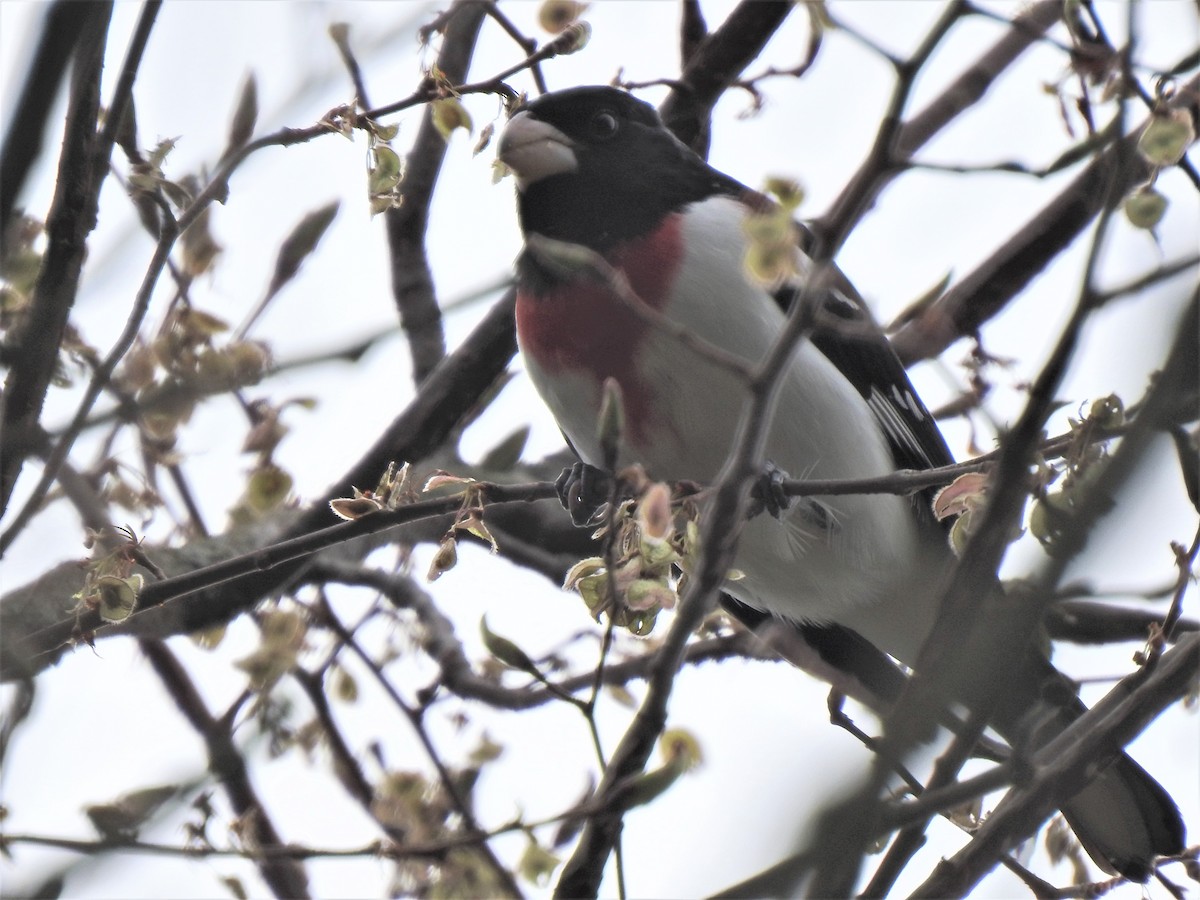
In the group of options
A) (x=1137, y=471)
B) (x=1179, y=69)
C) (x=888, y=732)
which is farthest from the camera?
(x=1179, y=69)

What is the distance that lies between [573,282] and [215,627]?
1.25 m

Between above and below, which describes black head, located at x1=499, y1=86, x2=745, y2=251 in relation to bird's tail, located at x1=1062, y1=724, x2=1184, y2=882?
above

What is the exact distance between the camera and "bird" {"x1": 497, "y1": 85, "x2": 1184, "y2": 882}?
11.1 feet

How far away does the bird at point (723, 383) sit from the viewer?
3387 mm

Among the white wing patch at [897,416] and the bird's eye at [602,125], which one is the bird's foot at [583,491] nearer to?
the white wing patch at [897,416]

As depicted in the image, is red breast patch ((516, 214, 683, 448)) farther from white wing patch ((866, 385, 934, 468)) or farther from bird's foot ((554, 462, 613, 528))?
white wing patch ((866, 385, 934, 468))

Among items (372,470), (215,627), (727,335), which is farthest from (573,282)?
(215,627)

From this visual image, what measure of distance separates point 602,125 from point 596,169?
0.19m

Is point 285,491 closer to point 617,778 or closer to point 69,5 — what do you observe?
point 617,778

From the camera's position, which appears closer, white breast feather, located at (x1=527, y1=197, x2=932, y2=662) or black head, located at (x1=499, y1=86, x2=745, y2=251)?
white breast feather, located at (x1=527, y1=197, x2=932, y2=662)

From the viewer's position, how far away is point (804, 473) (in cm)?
350

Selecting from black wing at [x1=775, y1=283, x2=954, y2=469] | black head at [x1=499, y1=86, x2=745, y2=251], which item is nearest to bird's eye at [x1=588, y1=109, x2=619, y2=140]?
black head at [x1=499, y1=86, x2=745, y2=251]


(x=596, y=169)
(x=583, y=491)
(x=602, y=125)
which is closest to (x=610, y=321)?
(x=583, y=491)

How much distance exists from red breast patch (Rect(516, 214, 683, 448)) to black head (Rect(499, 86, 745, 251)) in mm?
115
